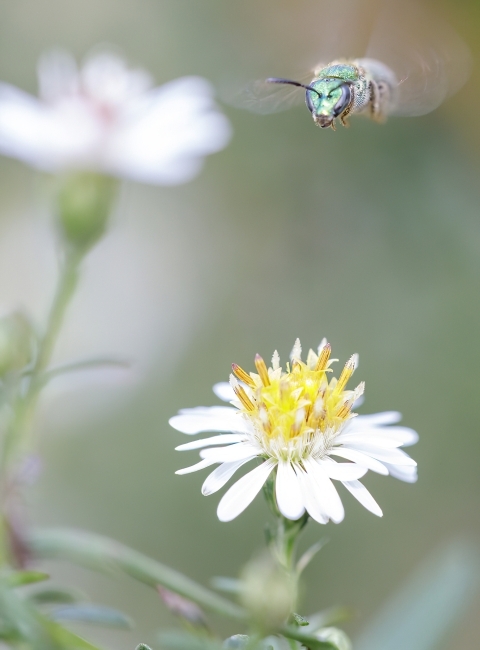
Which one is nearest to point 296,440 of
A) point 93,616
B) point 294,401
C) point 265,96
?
point 294,401

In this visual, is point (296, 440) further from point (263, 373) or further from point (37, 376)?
point (37, 376)

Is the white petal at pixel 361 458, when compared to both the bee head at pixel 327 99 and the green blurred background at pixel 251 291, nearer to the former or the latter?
the bee head at pixel 327 99

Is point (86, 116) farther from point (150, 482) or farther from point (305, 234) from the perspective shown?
point (305, 234)

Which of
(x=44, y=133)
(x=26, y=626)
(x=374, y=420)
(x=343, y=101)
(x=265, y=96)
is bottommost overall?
(x=26, y=626)

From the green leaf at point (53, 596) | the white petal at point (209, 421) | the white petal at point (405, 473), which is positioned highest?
the white petal at point (209, 421)

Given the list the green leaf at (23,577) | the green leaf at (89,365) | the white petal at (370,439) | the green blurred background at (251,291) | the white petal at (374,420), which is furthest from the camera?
the green blurred background at (251,291)

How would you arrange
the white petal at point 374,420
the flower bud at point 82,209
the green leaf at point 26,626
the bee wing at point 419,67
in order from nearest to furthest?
the green leaf at point 26,626 < the white petal at point 374,420 < the flower bud at point 82,209 < the bee wing at point 419,67

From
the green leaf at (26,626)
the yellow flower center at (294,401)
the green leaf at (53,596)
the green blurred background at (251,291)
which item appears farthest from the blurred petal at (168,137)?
the green blurred background at (251,291)
